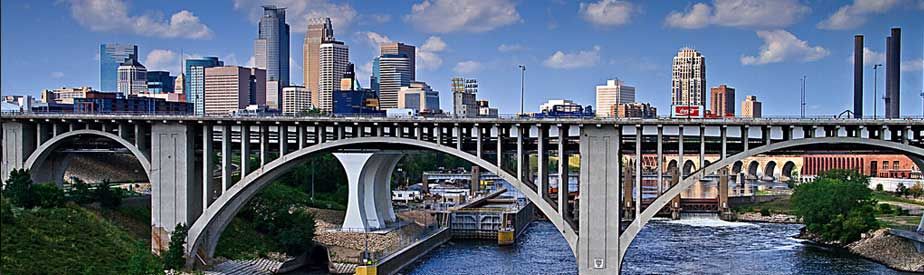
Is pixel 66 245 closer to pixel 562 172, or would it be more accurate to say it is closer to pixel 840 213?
pixel 562 172

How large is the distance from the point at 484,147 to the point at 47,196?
71.4 feet

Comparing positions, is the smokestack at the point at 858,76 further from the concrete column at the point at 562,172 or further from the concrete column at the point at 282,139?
the concrete column at the point at 282,139

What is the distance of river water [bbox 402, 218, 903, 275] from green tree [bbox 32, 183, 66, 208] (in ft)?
65.6

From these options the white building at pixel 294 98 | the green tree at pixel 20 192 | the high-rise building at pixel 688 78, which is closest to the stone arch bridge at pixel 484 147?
the green tree at pixel 20 192

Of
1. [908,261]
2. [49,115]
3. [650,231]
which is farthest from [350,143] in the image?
[650,231]

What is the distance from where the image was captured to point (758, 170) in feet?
601

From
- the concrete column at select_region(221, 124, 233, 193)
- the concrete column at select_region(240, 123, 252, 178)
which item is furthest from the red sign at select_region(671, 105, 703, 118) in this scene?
the concrete column at select_region(221, 124, 233, 193)

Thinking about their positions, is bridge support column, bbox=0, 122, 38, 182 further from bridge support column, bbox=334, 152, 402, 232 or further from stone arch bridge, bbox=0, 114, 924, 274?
bridge support column, bbox=334, 152, 402, 232

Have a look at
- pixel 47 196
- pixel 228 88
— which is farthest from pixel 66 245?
pixel 228 88

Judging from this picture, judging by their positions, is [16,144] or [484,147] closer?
[484,147]

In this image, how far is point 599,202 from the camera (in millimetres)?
44406

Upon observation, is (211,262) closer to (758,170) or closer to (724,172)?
(724,172)

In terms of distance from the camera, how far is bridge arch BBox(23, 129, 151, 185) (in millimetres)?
51281

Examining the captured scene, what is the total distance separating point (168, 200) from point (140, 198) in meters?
10.8
